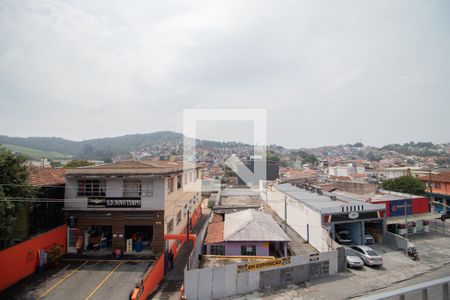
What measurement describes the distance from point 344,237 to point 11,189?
23.5 meters

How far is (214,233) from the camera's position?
20062 mm

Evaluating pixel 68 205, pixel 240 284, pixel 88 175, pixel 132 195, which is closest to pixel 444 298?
pixel 240 284

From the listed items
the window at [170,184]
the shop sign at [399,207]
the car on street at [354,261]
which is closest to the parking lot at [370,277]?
the car on street at [354,261]

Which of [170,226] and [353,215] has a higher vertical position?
[353,215]

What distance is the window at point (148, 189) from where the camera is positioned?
1762 centimetres

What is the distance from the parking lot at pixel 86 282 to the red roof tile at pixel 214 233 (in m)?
4.39

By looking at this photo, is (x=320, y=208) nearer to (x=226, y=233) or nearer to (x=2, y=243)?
(x=226, y=233)

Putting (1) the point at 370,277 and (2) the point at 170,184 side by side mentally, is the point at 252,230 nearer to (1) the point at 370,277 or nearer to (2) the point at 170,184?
(2) the point at 170,184

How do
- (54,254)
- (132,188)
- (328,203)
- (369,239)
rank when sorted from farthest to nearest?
1. (328,203)
2. (369,239)
3. (132,188)
4. (54,254)

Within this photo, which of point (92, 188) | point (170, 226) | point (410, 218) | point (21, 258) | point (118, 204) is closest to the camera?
point (21, 258)

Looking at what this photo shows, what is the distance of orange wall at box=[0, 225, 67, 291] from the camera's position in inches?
513

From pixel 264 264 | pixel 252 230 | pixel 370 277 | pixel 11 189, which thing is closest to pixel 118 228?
pixel 11 189

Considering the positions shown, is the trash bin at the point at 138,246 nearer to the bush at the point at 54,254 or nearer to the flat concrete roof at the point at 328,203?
the bush at the point at 54,254

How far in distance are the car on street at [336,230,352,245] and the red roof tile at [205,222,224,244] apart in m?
9.77
